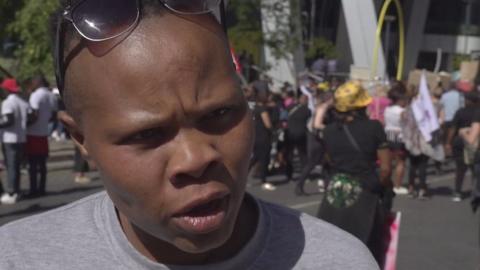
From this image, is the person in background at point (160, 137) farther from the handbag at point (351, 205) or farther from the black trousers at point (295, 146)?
the black trousers at point (295, 146)

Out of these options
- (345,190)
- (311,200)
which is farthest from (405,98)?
(345,190)

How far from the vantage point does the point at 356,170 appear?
18.9ft

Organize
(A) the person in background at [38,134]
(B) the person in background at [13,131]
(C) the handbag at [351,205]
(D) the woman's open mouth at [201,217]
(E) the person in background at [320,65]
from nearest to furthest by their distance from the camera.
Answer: (D) the woman's open mouth at [201,217], (C) the handbag at [351,205], (B) the person in background at [13,131], (A) the person in background at [38,134], (E) the person in background at [320,65]

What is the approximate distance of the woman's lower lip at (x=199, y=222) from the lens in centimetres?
104

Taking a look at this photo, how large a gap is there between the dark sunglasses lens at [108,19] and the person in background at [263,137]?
32.3 ft

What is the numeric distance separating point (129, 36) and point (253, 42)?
1714cm

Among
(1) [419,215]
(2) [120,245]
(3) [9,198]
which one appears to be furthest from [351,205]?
(3) [9,198]

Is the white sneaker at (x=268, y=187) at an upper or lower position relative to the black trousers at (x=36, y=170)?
lower

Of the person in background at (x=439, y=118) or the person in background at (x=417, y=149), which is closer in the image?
the person in background at (x=417, y=149)

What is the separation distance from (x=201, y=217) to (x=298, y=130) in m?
11.0

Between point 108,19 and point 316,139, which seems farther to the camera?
point 316,139

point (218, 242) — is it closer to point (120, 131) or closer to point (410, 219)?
point (120, 131)

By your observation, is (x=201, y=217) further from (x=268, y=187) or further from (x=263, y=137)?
(x=263, y=137)

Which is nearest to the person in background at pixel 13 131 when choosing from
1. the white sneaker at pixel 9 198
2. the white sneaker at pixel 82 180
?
the white sneaker at pixel 9 198
